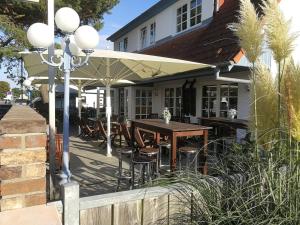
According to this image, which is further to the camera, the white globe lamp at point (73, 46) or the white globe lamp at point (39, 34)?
the white globe lamp at point (73, 46)

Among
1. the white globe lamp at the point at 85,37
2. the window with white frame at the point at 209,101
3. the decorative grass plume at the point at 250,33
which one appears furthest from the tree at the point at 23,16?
the decorative grass plume at the point at 250,33

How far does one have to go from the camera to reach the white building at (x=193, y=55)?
959 centimetres

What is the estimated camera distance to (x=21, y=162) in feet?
6.22

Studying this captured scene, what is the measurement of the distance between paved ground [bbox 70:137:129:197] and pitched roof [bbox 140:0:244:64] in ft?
13.8

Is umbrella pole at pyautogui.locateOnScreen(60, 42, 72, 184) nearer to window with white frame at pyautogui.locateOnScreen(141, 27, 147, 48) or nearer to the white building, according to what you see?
the white building

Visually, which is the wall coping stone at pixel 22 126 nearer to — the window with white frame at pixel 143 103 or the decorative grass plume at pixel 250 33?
the decorative grass plume at pixel 250 33

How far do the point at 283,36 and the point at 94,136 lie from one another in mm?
10345

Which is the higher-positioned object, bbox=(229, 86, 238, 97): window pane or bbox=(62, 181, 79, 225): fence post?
bbox=(229, 86, 238, 97): window pane

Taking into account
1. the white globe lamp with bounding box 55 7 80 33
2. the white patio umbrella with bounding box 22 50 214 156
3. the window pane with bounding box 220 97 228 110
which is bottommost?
the window pane with bounding box 220 97 228 110

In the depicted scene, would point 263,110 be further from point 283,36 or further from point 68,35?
point 68,35

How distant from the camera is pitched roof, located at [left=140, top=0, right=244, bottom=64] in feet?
29.6

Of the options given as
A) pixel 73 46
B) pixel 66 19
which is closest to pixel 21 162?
pixel 66 19

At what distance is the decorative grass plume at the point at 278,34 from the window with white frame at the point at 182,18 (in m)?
11.7

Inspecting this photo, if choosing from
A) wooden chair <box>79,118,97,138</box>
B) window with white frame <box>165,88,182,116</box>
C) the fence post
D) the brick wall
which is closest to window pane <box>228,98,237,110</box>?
window with white frame <box>165,88,182,116</box>
